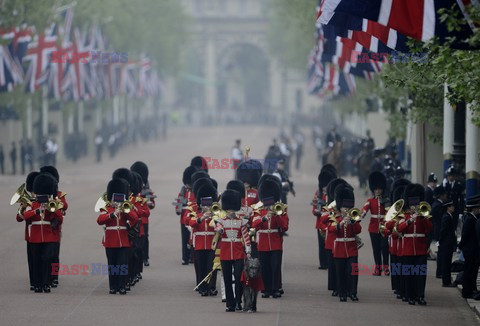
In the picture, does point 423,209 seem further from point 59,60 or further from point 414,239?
point 59,60

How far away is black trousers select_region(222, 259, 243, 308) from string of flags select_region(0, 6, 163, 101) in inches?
986

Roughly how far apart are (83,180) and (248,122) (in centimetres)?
6863

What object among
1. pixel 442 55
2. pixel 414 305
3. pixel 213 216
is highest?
pixel 442 55

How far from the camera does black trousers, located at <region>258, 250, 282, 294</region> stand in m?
18.5

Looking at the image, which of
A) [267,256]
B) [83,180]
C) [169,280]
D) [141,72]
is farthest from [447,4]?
[141,72]

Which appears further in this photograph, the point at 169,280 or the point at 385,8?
the point at 169,280

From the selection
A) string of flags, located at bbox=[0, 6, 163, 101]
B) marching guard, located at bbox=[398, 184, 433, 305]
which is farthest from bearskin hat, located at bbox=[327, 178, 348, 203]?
string of flags, located at bbox=[0, 6, 163, 101]

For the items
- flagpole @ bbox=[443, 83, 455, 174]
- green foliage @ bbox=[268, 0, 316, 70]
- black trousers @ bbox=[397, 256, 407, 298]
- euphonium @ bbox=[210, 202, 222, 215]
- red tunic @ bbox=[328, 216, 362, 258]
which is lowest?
black trousers @ bbox=[397, 256, 407, 298]

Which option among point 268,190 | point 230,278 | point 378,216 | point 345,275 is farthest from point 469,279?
point 230,278

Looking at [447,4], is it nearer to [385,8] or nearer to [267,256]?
[385,8]

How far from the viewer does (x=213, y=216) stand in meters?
17.2

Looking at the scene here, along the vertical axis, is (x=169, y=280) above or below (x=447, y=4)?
below

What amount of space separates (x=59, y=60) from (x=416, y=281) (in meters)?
32.8

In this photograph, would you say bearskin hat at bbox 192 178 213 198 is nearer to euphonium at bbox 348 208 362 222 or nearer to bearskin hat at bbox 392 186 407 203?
euphonium at bbox 348 208 362 222
